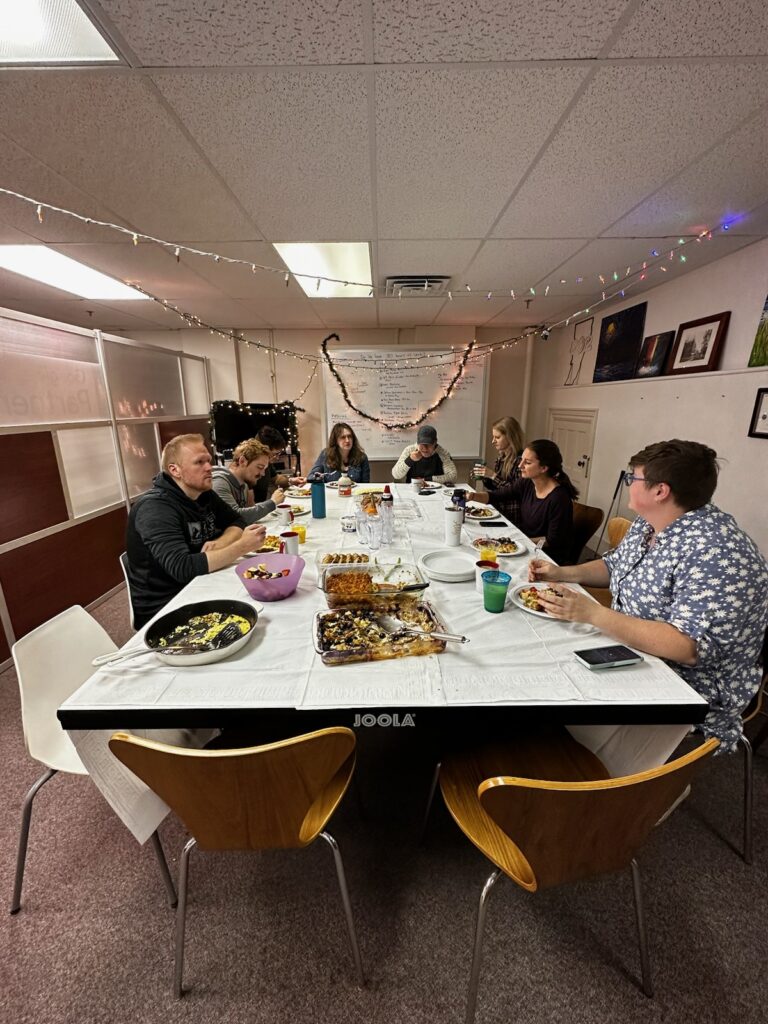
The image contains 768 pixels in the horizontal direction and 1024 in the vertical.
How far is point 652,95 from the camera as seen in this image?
4.17 ft

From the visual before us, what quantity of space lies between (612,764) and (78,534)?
342cm

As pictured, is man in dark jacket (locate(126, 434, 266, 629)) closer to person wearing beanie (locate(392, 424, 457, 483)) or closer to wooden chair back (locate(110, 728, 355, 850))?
wooden chair back (locate(110, 728, 355, 850))

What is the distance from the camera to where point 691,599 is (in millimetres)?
1067

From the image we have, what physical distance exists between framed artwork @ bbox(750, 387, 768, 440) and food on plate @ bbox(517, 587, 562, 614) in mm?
2107

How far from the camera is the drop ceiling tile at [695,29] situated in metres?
0.99

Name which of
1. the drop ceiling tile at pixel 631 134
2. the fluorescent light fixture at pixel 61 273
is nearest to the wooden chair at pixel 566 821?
the drop ceiling tile at pixel 631 134

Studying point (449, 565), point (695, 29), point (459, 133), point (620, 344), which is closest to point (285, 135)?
point (459, 133)

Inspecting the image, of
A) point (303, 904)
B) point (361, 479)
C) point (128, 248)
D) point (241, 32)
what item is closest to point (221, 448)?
point (361, 479)

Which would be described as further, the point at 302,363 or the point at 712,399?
the point at 302,363

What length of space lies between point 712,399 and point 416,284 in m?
2.35

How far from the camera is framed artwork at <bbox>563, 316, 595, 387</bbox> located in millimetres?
4230

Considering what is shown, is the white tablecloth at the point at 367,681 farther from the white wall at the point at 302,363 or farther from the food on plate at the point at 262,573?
the white wall at the point at 302,363

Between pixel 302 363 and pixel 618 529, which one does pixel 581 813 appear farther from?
pixel 302 363

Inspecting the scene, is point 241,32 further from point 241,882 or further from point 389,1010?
point 389,1010
